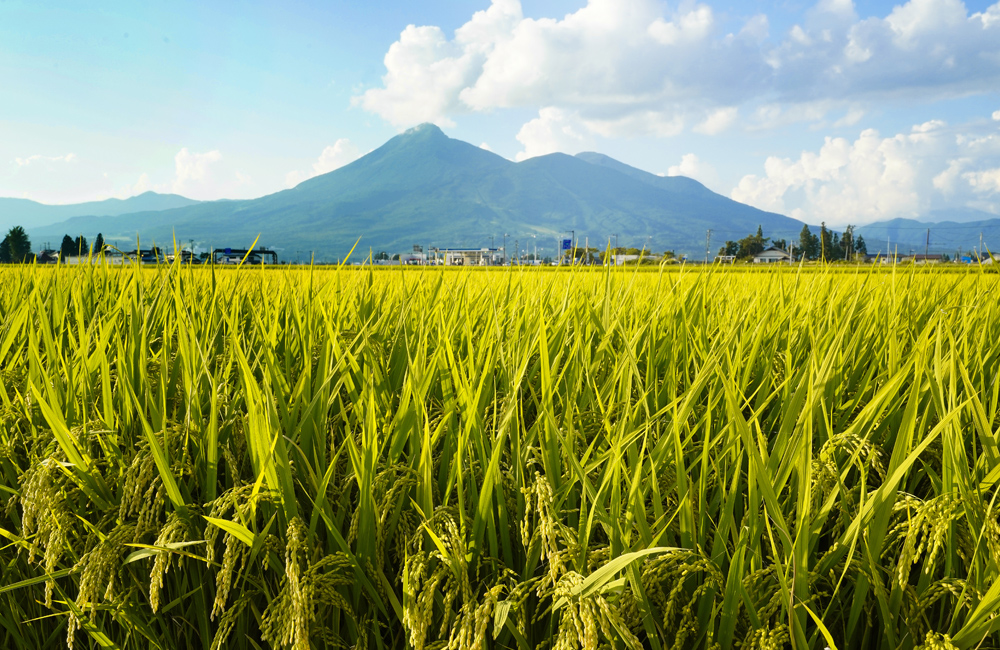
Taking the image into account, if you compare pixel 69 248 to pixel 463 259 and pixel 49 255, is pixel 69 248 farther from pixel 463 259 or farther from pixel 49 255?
pixel 463 259

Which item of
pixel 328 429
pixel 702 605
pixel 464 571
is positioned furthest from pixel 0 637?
pixel 702 605

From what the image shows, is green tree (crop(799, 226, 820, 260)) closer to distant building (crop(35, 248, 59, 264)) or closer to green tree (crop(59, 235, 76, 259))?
distant building (crop(35, 248, 59, 264))

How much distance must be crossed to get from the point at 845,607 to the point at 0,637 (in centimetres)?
182

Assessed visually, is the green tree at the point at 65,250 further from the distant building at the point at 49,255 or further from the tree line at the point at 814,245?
the tree line at the point at 814,245

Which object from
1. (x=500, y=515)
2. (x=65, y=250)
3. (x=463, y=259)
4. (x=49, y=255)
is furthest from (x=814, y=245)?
(x=500, y=515)

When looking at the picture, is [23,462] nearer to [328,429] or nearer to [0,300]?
[328,429]

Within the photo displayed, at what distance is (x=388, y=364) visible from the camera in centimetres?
138

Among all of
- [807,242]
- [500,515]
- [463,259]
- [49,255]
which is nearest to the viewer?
[500,515]

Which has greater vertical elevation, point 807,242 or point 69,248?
point 807,242

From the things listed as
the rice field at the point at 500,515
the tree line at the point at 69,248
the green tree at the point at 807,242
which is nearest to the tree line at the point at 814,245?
the green tree at the point at 807,242

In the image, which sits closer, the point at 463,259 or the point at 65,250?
the point at 65,250

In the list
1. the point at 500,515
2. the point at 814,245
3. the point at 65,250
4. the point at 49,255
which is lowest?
the point at 500,515

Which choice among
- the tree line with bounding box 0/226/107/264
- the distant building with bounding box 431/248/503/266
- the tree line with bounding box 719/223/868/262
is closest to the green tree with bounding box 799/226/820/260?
the tree line with bounding box 719/223/868/262

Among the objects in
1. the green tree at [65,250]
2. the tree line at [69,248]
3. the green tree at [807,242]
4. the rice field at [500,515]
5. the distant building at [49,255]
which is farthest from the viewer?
the green tree at [807,242]
